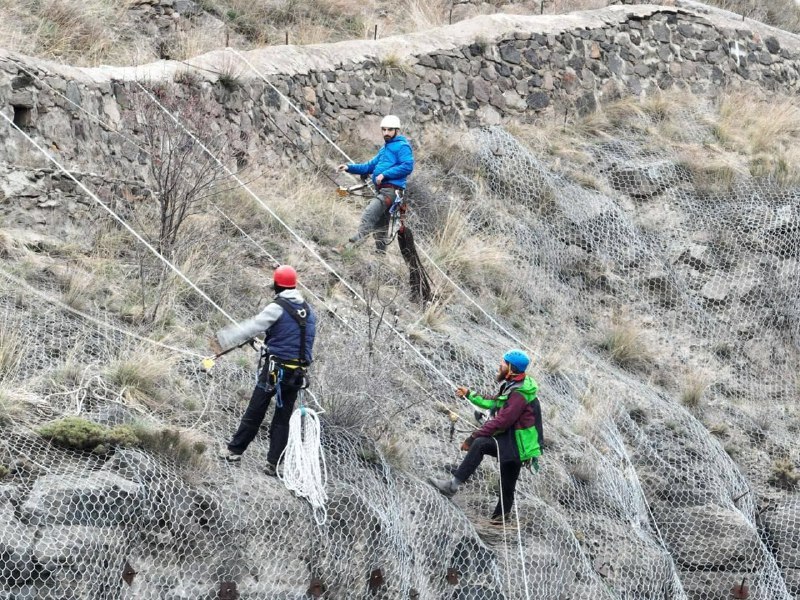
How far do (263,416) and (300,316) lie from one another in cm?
80

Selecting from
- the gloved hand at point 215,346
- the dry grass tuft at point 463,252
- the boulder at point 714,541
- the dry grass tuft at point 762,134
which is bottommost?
the boulder at point 714,541

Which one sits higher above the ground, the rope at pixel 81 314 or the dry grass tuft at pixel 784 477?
the rope at pixel 81 314

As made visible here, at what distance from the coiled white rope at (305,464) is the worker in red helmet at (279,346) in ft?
0.55

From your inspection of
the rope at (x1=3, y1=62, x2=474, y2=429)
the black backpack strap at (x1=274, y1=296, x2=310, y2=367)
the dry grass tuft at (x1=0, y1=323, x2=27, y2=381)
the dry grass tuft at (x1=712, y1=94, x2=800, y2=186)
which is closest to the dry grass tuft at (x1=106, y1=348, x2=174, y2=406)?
the dry grass tuft at (x1=0, y1=323, x2=27, y2=381)

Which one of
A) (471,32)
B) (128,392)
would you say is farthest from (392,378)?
(471,32)

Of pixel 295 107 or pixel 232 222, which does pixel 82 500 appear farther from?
pixel 295 107

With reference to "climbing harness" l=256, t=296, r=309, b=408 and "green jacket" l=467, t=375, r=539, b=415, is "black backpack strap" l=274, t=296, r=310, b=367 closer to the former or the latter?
"climbing harness" l=256, t=296, r=309, b=408

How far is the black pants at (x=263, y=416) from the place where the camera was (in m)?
9.97

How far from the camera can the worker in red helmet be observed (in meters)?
9.84

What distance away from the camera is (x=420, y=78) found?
17375mm

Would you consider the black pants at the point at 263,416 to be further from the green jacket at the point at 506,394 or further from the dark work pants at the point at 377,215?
the dark work pants at the point at 377,215

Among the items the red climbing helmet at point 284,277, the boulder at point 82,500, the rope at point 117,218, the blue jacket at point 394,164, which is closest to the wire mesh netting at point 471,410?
the boulder at point 82,500

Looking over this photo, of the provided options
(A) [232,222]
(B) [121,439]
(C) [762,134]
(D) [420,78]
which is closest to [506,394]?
(B) [121,439]

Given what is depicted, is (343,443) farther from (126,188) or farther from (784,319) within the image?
(784,319)
